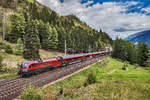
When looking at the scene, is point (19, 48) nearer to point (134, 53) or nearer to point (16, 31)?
point (16, 31)

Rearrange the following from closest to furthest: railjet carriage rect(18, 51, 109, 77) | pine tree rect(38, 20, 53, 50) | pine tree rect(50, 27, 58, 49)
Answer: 1. railjet carriage rect(18, 51, 109, 77)
2. pine tree rect(38, 20, 53, 50)
3. pine tree rect(50, 27, 58, 49)

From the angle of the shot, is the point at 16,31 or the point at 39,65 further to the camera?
the point at 16,31

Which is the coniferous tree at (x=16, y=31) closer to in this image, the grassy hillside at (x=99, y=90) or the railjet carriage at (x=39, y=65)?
the railjet carriage at (x=39, y=65)

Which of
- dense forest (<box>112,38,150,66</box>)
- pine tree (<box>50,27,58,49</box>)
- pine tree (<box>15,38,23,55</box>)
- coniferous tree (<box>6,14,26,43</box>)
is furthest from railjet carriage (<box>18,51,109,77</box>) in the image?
dense forest (<box>112,38,150,66</box>)

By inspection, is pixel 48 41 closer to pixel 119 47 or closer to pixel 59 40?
pixel 59 40

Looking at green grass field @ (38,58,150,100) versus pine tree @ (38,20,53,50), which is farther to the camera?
pine tree @ (38,20,53,50)

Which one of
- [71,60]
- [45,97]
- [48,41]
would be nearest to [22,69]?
[45,97]

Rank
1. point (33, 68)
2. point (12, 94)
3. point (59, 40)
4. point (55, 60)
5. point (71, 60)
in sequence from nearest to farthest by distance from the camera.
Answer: point (12, 94) → point (33, 68) → point (55, 60) → point (71, 60) → point (59, 40)

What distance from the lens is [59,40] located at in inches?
2596

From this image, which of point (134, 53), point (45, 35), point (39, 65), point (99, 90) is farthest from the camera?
point (134, 53)

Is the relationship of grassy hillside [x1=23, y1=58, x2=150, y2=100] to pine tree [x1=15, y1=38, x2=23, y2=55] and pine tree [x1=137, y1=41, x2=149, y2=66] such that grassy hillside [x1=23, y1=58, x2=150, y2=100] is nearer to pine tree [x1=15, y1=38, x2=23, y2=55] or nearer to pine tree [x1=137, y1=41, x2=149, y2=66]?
pine tree [x1=15, y1=38, x2=23, y2=55]

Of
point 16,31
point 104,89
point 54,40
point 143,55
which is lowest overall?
point 104,89

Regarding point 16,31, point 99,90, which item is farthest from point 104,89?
point 16,31

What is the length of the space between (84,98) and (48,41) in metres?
51.0
